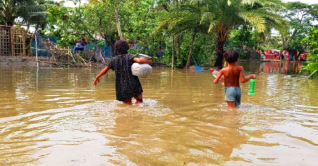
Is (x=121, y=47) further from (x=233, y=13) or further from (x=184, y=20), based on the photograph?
(x=233, y=13)

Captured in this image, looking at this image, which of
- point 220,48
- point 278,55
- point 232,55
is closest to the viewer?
point 232,55

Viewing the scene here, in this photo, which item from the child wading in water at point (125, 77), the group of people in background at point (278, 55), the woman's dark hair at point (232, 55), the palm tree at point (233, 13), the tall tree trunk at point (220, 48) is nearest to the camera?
the woman's dark hair at point (232, 55)

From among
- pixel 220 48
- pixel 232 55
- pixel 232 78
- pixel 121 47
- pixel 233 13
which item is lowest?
pixel 232 78

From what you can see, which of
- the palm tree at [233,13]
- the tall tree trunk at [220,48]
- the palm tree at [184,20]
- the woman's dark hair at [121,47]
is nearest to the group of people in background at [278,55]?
the tall tree trunk at [220,48]

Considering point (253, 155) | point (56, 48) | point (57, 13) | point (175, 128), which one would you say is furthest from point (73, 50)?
point (253, 155)

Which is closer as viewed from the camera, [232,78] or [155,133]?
[155,133]

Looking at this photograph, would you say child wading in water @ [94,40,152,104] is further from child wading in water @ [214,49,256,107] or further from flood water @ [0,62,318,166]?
child wading in water @ [214,49,256,107]

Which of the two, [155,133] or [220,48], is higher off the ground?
[220,48]

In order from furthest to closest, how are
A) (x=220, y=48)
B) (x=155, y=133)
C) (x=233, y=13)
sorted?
(x=220, y=48) → (x=233, y=13) → (x=155, y=133)

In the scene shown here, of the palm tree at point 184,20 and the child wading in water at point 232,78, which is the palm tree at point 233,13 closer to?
the palm tree at point 184,20

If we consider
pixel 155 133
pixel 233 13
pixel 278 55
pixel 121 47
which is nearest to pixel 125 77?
pixel 121 47

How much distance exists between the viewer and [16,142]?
2.92 metres

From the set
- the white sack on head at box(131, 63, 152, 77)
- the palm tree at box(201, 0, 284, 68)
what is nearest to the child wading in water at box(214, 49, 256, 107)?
the white sack on head at box(131, 63, 152, 77)

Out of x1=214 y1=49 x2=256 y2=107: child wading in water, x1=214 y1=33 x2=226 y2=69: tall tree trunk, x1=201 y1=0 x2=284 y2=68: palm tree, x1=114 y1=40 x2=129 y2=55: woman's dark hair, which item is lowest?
x1=214 y1=49 x2=256 y2=107: child wading in water
